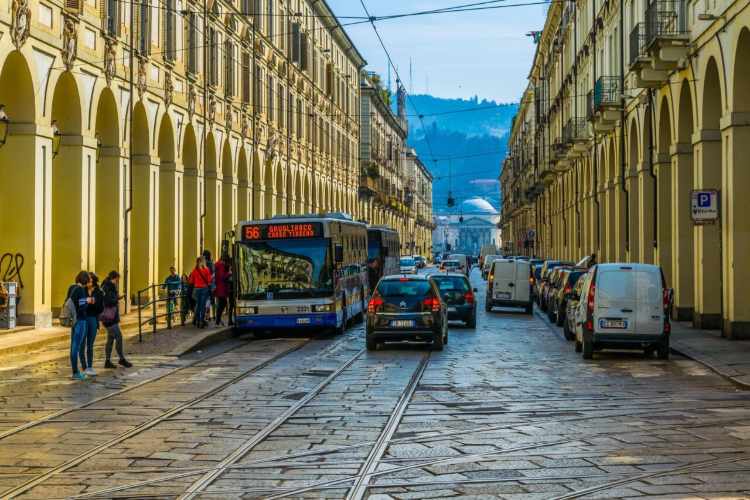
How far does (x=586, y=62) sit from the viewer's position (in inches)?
2061

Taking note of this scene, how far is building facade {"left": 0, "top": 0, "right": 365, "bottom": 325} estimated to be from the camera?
25.6 m

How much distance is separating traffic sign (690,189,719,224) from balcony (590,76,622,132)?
1600 centimetres

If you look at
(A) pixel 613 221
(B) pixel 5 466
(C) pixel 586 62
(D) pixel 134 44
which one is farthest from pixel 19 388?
(C) pixel 586 62

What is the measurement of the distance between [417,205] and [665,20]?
12667 centimetres

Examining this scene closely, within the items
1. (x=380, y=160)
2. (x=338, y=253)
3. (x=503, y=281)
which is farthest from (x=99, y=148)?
(x=380, y=160)

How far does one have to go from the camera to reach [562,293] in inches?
1276

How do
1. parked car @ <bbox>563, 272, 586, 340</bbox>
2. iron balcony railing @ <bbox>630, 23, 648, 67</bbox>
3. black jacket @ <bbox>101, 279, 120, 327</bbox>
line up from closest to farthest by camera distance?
black jacket @ <bbox>101, 279, 120, 327</bbox> < parked car @ <bbox>563, 272, 586, 340</bbox> < iron balcony railing @ <bbox>630, 23, 648, 67</bbox>

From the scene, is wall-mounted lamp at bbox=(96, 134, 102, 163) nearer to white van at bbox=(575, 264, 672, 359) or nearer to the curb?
white van at bbox=(575, 264, 672, 359)

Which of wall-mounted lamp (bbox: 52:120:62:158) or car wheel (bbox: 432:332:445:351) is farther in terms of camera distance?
wall-mounted lamp (bbox: 52:120:62:158)

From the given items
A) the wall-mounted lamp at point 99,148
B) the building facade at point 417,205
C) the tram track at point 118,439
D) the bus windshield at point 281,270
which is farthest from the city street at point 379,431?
the building facade at point 417,205

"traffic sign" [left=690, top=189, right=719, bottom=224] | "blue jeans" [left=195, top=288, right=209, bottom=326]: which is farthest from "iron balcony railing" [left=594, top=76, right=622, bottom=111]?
"blue jeans" [left=195, top=288, right=209, bottom=326]

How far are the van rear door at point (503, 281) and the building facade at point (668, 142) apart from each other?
3964mm

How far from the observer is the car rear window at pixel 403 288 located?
77.8 ft

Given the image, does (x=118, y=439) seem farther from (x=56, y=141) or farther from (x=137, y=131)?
(x=137, y=131)
